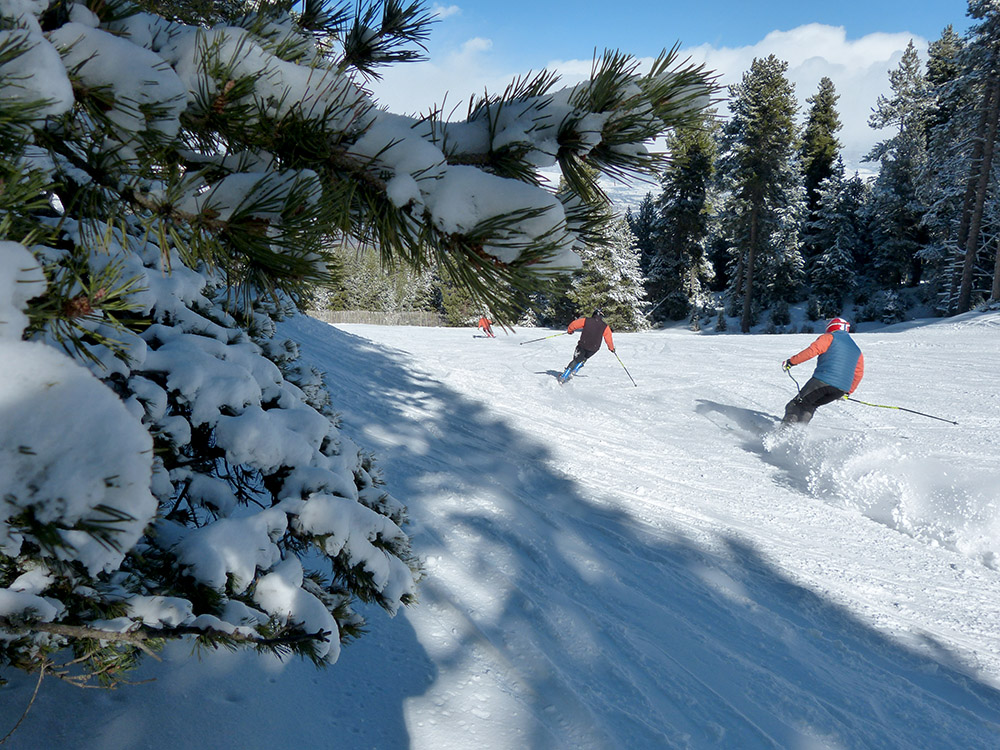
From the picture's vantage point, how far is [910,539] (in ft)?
19.7

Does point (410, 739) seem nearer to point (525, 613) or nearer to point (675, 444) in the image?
point (525, 613)

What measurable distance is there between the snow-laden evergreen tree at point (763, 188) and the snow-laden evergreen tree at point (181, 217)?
35.4 m

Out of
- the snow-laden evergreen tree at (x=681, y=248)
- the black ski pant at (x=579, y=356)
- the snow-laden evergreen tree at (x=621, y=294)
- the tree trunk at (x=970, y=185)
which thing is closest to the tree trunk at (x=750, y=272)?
the snow-laden evergreen tree at (x=681, y=248)

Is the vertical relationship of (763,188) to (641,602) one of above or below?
above

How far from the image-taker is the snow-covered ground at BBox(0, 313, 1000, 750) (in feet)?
9.27

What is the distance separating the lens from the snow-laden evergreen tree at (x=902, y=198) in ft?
115

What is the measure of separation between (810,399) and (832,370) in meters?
0.52

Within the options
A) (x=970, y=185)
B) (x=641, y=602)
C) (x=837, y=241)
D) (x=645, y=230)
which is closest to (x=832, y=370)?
(x=641, y=602)

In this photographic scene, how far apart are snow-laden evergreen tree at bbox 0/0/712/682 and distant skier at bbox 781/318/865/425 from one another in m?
8.06

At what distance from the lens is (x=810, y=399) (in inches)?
336

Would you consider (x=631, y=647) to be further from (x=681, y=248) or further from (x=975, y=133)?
(x=681, y=248)

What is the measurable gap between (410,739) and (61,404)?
2579mm

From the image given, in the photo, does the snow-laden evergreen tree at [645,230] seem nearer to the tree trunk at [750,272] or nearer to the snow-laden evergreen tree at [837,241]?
the tree trunk at [750,272]

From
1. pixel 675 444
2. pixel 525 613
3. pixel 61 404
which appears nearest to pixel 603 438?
pixel 675 444
